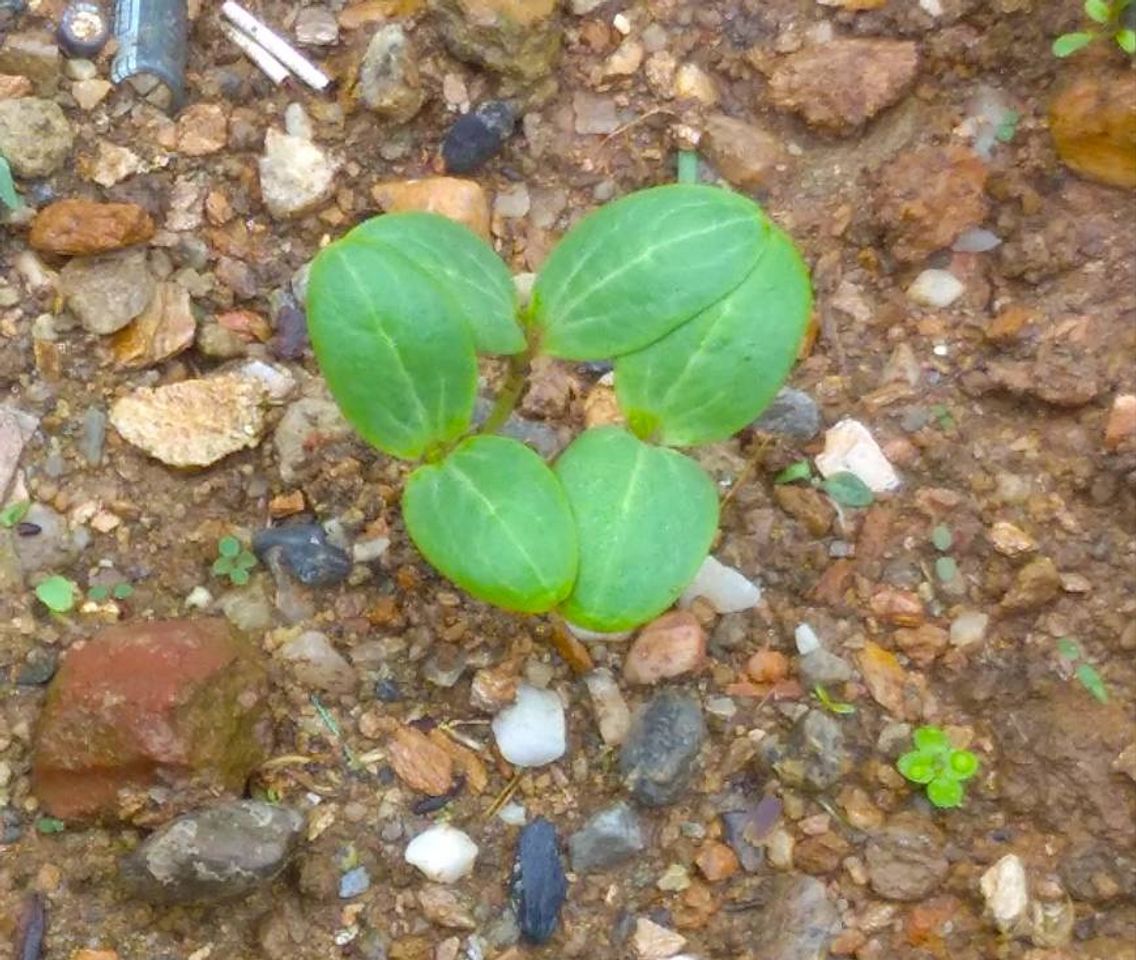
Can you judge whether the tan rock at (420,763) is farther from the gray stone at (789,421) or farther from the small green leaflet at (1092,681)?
the small green leaflet at (1092,681)

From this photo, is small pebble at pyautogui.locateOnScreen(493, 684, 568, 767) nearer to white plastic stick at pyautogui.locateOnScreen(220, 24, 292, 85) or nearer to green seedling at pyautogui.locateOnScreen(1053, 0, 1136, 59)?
white plastic stick at pyautogui.locateOnScreen(220, 24, 292, 85)

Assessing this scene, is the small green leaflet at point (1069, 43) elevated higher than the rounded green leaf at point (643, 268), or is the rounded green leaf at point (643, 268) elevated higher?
the small green leaflet at point (1069, 43)

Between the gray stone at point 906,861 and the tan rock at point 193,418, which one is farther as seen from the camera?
the tan rock at point 193,418

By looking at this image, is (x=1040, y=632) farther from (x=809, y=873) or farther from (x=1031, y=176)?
(x=1031, y=176)

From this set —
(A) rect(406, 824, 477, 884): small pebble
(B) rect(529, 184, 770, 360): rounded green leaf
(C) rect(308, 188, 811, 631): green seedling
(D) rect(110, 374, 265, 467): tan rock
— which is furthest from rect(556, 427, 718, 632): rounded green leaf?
(D) rect(110, 374, 265, 467): tan rock

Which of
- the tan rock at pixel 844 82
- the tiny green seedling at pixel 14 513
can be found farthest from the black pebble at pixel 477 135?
the tiny green seedling at pixel 14 513

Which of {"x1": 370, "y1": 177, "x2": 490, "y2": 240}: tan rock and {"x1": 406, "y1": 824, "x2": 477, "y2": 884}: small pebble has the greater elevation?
{"x1": 370, "y1": 177, "x2": 490, "y2": 240}: tan rock

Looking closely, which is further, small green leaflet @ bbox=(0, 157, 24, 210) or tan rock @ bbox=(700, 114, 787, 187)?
tan rock @ bbox=(700, 114, 787, 187)
